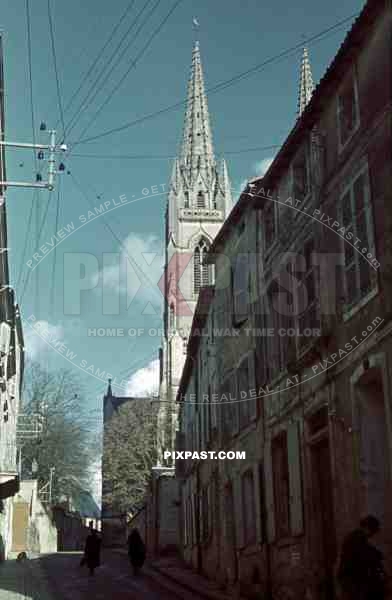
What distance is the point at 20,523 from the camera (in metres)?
45.8

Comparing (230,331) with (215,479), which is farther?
(215,479)

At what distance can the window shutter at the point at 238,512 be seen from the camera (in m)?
20.4

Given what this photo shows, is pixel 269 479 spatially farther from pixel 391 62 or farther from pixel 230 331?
pixel 391 62

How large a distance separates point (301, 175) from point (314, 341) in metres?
3.86

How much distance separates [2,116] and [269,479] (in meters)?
13.0

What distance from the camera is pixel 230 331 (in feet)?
74.5

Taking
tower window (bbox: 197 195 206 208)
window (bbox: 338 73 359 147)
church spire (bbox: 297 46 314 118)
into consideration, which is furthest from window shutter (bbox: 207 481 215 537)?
tower window (bbox: 197 195 206 208)

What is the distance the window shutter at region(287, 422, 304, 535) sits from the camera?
15.4 m

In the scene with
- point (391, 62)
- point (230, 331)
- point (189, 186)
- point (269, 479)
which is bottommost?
point (269, 479)

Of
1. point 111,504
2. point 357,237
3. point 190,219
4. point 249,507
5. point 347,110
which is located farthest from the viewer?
point 190,219

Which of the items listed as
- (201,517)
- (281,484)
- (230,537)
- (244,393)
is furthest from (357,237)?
(201,517)

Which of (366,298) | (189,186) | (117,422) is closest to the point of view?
(366,298)

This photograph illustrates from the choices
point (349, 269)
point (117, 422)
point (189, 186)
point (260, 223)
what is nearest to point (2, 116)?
point (260, 223)

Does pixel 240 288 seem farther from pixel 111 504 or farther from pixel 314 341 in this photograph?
pixel 111 504
